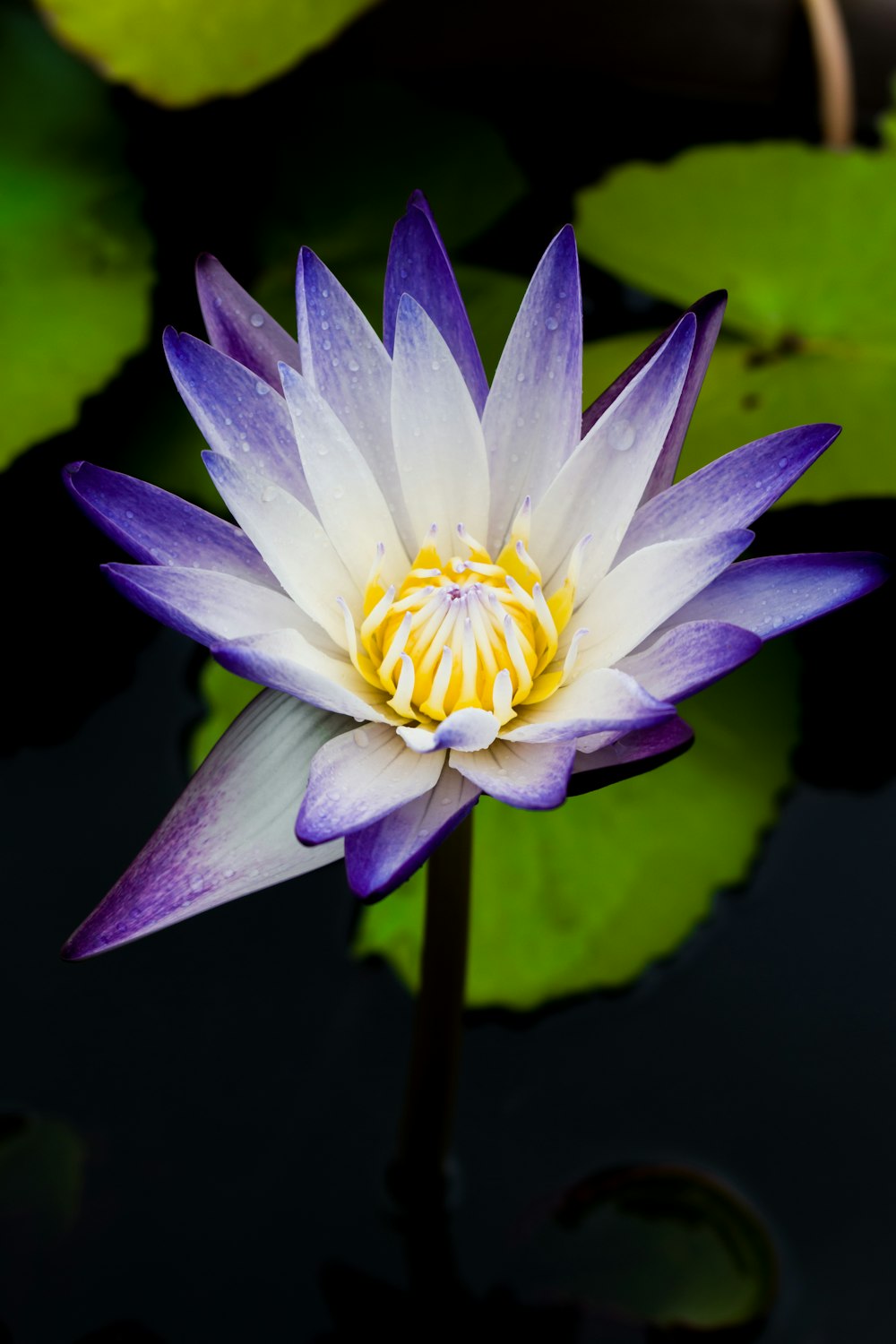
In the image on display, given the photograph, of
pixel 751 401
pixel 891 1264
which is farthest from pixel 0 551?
pixel 891 1264

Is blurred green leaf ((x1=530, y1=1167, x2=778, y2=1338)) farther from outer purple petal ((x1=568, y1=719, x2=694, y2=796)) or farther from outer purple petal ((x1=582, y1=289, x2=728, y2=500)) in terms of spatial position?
outer purple petal ((x1=582, y1=289, x2=728, y2=500))

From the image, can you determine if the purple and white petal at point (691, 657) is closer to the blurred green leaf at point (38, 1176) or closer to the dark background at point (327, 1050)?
the dark background at point (327, 1050)

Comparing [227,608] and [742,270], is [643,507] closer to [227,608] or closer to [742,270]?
[227,608]

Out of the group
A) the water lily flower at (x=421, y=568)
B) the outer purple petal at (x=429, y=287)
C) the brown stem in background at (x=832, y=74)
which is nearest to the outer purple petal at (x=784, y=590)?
the water lily flower at (x=421, y=568)

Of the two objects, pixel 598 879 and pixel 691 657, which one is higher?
pixel 691 657

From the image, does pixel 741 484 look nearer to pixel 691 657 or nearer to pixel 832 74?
pixel 691 657

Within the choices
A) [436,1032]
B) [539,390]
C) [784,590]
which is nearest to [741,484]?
[784,590]

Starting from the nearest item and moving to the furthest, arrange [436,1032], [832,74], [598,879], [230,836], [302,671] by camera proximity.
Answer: [302,671] < [230,836] < [436,1032] < [598,879] < [832,74]
